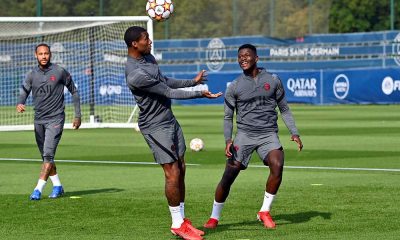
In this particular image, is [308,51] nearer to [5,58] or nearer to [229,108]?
[5,58]

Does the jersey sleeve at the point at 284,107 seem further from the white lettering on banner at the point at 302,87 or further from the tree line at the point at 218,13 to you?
the tree line at the point at 218,13

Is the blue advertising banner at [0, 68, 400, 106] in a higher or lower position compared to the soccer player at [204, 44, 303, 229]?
lower

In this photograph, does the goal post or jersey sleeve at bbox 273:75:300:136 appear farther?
the goal post

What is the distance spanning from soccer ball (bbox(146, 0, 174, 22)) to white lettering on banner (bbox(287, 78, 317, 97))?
29614mm

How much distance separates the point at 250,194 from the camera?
15844 mm

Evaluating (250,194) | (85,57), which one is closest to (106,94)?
(85,57)

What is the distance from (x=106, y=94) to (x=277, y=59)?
2629cm

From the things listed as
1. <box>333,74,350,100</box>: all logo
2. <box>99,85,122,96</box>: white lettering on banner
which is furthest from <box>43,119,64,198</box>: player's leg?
<box>333,74,350,100</box>: all logo

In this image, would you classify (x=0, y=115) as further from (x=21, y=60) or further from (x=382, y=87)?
(x=382, y=87)

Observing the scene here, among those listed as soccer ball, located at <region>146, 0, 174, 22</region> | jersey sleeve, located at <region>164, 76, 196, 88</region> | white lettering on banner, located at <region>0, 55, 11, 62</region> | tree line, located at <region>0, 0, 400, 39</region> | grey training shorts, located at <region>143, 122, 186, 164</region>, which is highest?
tree line, located at <region>0, 0, 400, 39</region>

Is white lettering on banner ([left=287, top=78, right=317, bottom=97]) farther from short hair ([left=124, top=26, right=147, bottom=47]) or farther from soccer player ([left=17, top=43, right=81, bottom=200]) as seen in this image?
short hair ([left=124, top=26, right=147, bottom=47])

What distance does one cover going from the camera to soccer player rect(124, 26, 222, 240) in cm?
1179

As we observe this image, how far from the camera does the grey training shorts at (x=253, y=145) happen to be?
1277 centimetres

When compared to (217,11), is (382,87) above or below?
below
